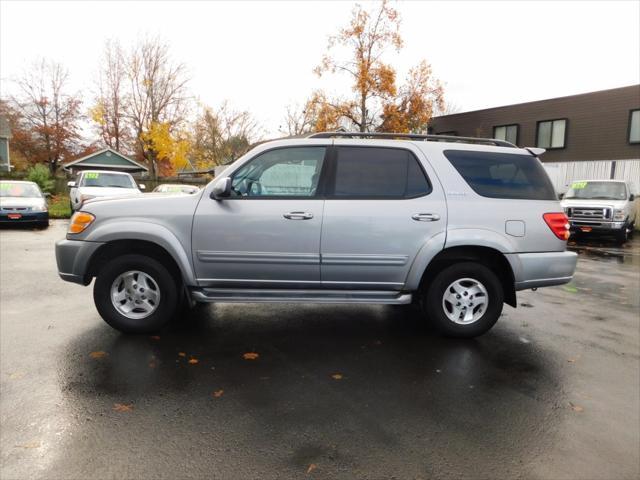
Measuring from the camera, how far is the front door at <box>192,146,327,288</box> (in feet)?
14.4

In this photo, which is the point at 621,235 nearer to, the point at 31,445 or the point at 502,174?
the point at 502,174

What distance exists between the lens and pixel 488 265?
471cm

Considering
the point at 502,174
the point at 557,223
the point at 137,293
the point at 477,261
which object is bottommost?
the point at 137,293

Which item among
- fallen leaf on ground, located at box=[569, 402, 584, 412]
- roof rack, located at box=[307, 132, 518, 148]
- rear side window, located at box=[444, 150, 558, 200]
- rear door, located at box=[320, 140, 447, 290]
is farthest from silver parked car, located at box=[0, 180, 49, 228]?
fallen leaf on ground, located at box=[569, 402, 584, 412]

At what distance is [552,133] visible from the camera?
88.2 feet

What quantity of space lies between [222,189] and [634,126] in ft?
86.2

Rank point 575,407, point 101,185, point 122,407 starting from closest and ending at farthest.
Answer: point 122,407
point 575,407
point 101,185

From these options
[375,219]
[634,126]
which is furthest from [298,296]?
[634,126]

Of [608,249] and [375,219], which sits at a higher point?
[375,219]

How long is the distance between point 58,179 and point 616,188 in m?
28.3

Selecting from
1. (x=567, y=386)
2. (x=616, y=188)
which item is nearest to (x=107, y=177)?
(x=567, y=386)

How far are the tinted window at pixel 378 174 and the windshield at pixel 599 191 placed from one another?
1312cm

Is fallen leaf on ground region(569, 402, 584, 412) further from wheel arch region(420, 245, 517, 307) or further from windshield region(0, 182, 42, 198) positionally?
windshield region(0, 182, 42, 198)

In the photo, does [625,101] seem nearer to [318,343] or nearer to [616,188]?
[616,188]
